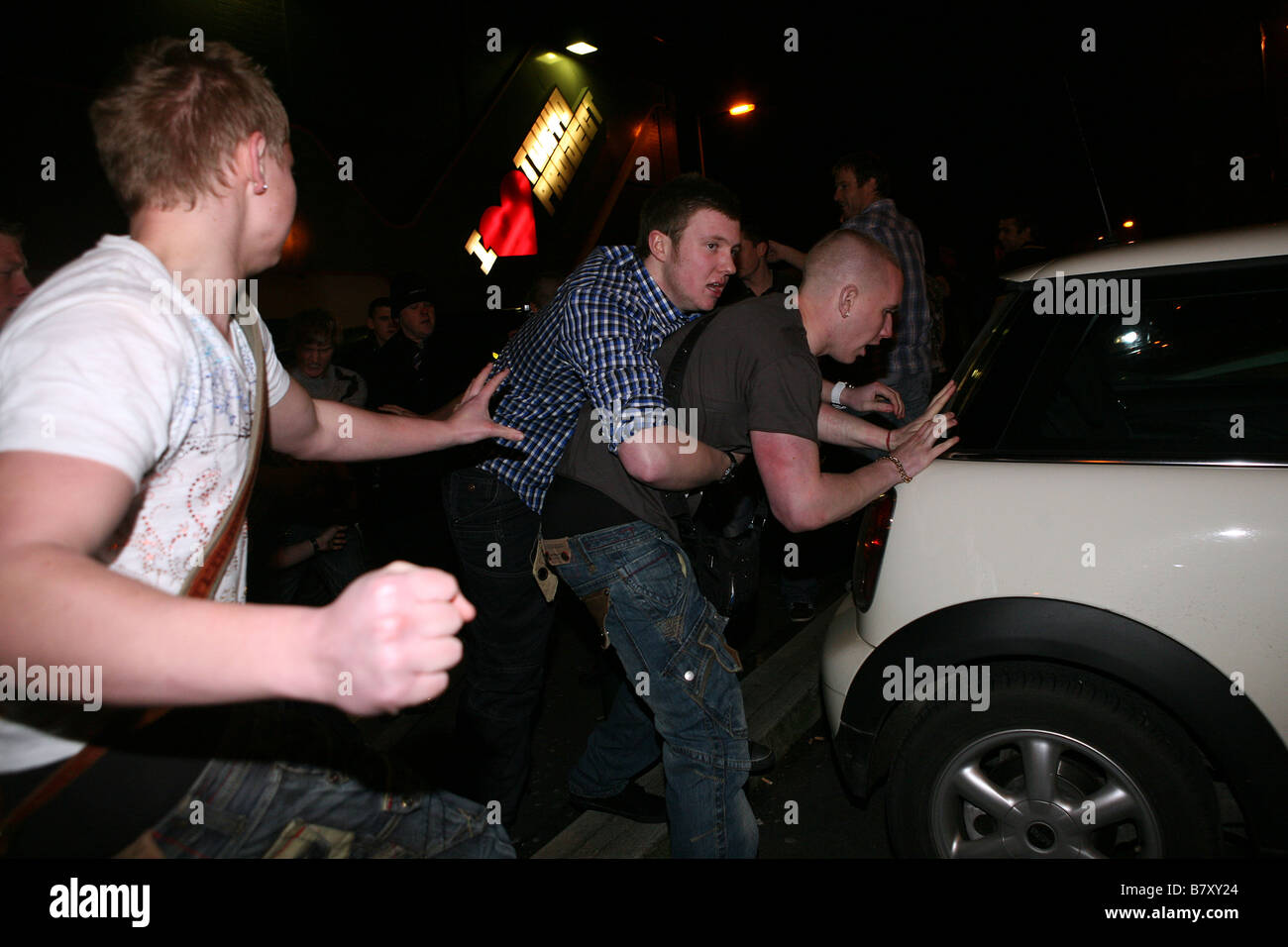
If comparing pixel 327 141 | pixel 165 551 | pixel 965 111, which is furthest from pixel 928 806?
pixel 965 111

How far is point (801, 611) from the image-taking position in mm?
4637

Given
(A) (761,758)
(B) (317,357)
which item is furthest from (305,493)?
(A) (761,758)

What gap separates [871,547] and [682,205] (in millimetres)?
1187

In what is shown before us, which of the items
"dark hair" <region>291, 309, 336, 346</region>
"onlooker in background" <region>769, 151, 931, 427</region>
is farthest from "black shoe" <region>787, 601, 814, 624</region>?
"dark hair" <region>291, 309, 336, 346</region>

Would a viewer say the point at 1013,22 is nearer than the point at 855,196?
No

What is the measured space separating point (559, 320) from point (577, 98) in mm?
12365

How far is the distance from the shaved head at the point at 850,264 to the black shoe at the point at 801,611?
8.53ft

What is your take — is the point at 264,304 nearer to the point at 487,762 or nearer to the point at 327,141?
the point at 327,141

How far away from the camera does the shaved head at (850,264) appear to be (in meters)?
2.39

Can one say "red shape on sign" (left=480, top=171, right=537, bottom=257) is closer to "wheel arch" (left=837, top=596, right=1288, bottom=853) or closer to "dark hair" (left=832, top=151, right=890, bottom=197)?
"dark hair" (left=832, top=151, right=890, bottom=197)

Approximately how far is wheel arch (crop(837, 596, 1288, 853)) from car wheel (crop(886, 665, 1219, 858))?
2.6 inches

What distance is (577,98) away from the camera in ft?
43.2
